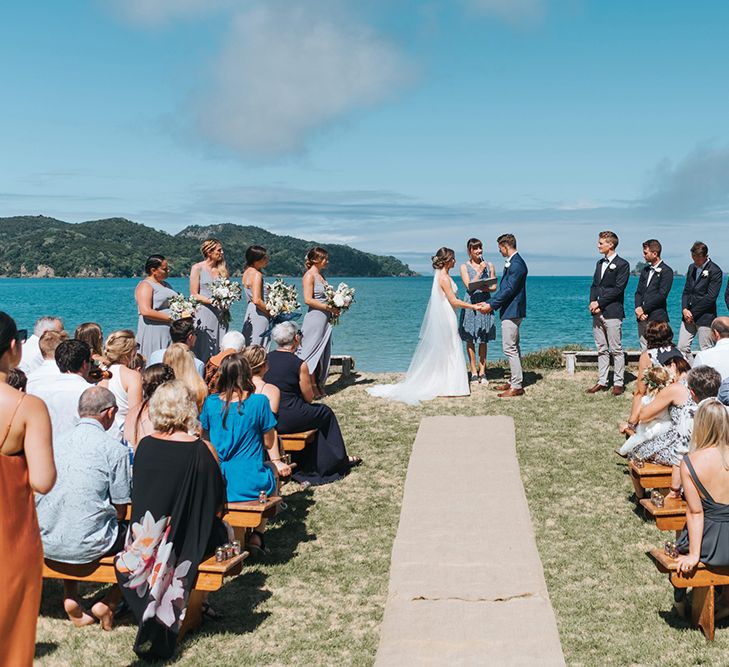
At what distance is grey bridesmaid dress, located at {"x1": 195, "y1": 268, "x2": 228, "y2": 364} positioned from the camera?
1123cm

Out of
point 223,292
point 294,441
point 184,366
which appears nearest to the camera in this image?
point 184,366

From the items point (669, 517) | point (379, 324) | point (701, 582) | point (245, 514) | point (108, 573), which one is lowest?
point (379, 324)

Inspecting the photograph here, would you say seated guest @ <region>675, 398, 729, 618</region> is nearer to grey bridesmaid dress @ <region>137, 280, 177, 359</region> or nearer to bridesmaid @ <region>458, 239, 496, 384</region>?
grey bridesmaid dress @ <region>137, 280, 177, 359</region>

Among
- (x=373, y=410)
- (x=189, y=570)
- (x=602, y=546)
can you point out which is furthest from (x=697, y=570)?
(x=373, y=410)

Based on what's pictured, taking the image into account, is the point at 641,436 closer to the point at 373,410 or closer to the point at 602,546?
the point at 602,546

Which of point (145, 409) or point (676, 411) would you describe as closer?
point (145, 409)

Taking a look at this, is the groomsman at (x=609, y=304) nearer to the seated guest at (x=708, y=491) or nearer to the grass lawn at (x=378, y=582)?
the grass lawn at (x=378, y=582)

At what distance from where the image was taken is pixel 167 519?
15.8ft

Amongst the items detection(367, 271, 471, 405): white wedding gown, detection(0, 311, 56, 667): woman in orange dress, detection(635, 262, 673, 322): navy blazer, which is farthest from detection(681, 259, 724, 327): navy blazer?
detection(0, 311, 56, 667): woman in orange dress

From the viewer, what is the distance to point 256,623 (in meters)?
5.30

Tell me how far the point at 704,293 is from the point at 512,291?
8.80 ft

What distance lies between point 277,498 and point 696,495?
306cm

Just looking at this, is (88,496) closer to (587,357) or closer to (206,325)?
(206,325)

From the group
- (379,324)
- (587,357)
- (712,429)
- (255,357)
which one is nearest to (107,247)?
(379,324)
